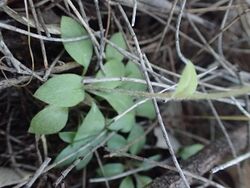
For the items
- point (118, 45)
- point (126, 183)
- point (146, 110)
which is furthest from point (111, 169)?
point (118, 45)

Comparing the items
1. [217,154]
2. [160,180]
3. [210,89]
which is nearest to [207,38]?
[210,89]

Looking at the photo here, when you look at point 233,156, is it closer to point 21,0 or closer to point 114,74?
point 114,74

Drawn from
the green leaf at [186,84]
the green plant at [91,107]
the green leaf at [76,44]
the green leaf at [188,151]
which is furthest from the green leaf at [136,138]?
the green leaf at [186,84]

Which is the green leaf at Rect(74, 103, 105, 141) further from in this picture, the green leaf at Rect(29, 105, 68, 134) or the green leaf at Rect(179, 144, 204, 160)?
the green leaf at Rect(179, 144, 204, 160)

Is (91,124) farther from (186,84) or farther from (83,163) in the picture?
(186,84)

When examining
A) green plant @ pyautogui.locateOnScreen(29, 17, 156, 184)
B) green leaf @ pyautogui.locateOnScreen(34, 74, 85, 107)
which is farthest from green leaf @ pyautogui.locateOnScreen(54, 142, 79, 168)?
green leaf @ pyautogui.locateOnScreen(34, 74, 85, 107)

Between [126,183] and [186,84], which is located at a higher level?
[186,84]
